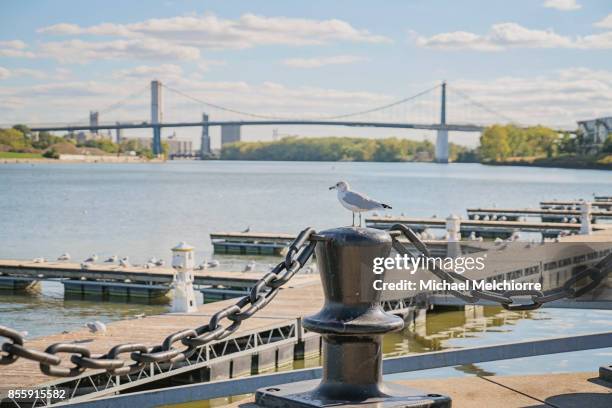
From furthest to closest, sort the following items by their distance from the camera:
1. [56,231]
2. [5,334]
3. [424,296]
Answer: [56,231]
[424,296]
[5,334]

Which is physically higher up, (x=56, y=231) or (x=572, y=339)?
(x=572, y=339)

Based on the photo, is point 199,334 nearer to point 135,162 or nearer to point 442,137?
point 442,137

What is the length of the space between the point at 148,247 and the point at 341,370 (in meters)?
34.1

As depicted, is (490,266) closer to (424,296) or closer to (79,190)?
(424,296)

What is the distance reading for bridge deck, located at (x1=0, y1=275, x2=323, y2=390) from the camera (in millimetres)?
9305

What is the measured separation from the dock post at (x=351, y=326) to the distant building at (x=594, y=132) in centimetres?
13856

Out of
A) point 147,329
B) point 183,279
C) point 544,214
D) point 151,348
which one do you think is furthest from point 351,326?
point 544,214

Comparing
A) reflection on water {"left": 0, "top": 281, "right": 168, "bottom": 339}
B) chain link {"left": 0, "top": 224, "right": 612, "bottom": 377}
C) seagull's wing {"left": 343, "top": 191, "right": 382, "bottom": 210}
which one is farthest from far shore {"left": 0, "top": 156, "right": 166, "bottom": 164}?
chain link {"left": 0, "top": 224, "right": 612, "bottom": 377}

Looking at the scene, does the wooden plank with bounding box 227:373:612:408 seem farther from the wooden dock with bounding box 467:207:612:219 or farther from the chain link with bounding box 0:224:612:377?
the wooden dock with bounding box 467:207:612:219

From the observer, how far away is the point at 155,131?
136 metres

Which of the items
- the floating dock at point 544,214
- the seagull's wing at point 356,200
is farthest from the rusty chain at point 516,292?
the floating dock at point 544,214

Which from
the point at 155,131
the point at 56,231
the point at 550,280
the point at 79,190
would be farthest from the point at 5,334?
the point at 155,131

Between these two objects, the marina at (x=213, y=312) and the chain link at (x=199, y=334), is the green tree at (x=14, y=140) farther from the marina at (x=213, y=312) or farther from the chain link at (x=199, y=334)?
the chain link at (x=199, y=334)

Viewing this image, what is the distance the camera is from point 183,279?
13.8 meters
